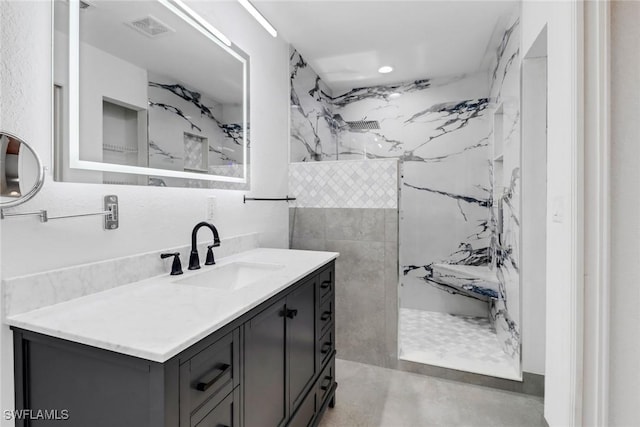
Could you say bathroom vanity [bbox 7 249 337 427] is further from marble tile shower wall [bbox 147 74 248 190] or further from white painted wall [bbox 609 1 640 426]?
white painted wall [bbox 609 1 640 426]

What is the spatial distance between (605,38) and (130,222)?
1835 mm

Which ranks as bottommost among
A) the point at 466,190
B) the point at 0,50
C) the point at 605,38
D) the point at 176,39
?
the point at 466,190

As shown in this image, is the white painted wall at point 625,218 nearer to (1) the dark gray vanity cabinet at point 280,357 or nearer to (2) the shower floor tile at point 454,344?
(1) the dark gray vanity cabinet at point 280,357

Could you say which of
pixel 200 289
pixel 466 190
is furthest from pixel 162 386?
pixel 466 190

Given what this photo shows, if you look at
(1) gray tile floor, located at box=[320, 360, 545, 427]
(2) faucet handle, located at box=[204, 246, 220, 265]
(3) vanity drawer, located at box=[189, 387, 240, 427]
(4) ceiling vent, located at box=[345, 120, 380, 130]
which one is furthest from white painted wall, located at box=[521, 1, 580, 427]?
(4) ceiling vent, located at box=[345, 120, 380, 130]

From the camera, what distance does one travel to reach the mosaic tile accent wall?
239cm

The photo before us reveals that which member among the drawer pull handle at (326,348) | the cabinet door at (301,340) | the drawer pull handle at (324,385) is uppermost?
the cabinet door at (301,340)

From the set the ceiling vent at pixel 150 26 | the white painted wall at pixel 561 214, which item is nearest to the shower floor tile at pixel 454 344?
the white painted wall at pixel 561 214

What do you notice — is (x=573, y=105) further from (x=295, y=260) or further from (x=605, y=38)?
(x=295, y=260)

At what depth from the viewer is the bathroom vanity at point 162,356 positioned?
0.78m

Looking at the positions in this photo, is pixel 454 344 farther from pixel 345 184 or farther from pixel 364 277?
pixel 345 184

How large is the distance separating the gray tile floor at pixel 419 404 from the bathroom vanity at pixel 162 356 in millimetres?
690

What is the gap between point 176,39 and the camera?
157 cm
